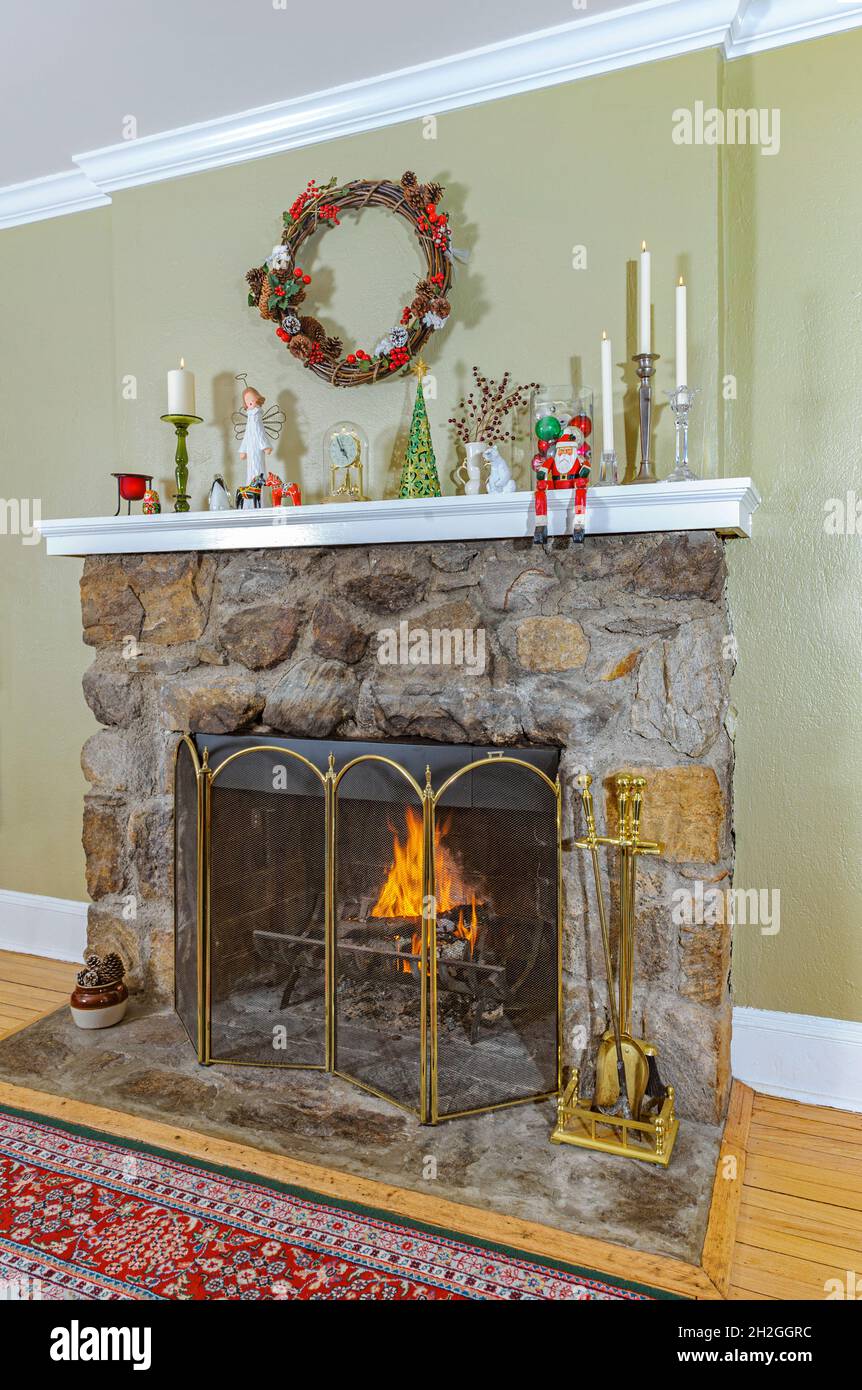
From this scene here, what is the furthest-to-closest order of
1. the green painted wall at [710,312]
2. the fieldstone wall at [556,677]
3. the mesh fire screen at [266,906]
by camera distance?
the mesh fire screen at [266,906] < the green painted wall at [710,312] < the fieldstone wall at [556,677]

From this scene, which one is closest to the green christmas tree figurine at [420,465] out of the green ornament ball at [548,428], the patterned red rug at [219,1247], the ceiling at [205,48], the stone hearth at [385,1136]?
the green ornament ball at [548,428]

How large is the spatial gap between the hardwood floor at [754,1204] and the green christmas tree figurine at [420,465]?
1.62 m

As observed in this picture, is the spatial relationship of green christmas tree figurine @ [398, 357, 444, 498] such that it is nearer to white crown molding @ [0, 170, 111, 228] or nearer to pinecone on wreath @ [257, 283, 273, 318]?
pinecone on wreath @ [257, 283, 273, 318]

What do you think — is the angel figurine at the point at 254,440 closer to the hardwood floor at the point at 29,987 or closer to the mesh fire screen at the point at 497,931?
the mesh fire screen at the point at 497,931

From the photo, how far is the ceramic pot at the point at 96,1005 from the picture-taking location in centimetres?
261

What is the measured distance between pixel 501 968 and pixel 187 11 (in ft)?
8.12

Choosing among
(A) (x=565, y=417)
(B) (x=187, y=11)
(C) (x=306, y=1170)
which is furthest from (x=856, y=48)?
(C) (x=306, y=1170)

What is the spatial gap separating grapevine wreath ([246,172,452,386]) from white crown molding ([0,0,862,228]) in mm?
201

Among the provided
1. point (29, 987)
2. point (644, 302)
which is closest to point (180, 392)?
point (644, 302)

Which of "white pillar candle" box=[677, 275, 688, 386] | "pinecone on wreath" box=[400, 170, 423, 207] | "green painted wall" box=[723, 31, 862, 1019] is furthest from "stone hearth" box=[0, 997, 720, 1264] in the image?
"pinecone on wreath" box=[400, 170, 423, 207]

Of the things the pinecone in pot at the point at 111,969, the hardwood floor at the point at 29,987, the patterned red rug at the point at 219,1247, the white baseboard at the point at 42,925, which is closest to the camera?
the patterned red rug at the point at 219,1247

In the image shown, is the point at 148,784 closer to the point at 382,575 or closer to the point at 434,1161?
the point at 382,575

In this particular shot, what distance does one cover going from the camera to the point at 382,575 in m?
2.32

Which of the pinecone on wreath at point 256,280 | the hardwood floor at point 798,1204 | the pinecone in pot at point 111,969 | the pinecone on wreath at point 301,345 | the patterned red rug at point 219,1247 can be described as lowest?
the hardwood floor at point 798,1204
